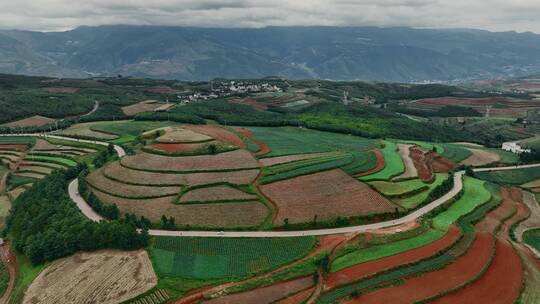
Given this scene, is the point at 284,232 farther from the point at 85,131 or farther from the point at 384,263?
the point at 85,131

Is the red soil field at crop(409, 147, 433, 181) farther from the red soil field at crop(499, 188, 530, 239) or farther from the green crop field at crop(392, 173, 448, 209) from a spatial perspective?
the red soil field at crop(499, 188, 530, 239)

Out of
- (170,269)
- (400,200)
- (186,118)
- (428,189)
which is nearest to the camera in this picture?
(170,269)

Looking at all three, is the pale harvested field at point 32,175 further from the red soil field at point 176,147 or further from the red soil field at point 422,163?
the red soil field at point 422,163

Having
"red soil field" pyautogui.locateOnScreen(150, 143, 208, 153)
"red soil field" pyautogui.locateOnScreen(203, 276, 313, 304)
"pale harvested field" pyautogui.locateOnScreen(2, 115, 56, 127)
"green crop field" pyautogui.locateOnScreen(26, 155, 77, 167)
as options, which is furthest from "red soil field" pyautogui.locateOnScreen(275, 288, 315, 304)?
"pale harvested field" pyautogui.locateOnScreen(2, 115, 56, 127)

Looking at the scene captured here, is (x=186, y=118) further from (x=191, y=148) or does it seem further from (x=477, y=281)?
(x=477, y=281)

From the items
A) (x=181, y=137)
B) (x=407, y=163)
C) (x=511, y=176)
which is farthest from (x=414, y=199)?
(x=181, y=137)

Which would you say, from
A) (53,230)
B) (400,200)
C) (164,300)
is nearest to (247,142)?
(400,200)

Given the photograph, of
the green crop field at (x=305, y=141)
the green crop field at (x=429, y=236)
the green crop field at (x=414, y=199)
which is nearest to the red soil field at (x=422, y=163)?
the green crop field at (x=414, y=199)
